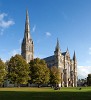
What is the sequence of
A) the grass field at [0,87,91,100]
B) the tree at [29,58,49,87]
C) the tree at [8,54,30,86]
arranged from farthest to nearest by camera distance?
1. the tree at [29,58,49,87]
2. the tree at [8,54,30,86]
3. the grass field at [0,87,91,100]

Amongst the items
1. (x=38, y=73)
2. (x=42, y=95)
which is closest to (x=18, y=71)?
(x=38, y=73)

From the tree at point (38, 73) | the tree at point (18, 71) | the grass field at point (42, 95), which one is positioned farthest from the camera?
the tree at point (38, 73)

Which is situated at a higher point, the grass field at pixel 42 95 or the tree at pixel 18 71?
the tree at pixel 18 71

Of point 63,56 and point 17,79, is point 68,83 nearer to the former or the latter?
point 63,56

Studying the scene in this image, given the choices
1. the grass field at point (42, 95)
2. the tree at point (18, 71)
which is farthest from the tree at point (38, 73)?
the grass field at point (42, 95)

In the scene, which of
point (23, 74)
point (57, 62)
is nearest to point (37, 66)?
point (23, 74)

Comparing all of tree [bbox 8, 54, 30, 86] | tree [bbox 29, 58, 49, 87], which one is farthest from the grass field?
tree [bbox 29, 58, 49, 87]

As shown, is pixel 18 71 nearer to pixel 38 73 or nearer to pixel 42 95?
pixel 38 73

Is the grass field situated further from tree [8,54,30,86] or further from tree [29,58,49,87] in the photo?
tree [29,58,49,87]

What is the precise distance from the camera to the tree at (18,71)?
98750mm

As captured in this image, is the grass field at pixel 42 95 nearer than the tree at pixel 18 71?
Yes

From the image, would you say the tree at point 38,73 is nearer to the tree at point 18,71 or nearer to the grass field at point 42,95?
the tree at point 18,71

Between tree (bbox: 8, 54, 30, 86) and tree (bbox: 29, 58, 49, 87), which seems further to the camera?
tree (bbox: 29, 58, 49, 87)

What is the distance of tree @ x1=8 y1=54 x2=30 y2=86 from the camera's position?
9875 cm
